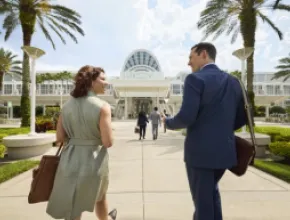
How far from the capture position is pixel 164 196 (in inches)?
167

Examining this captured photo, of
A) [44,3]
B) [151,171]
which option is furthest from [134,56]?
[151,171]

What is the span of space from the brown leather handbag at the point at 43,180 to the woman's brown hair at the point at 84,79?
65 cm

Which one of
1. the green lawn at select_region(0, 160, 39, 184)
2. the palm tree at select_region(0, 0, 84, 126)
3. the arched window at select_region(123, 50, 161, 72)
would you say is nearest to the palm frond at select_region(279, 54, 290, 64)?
the palm tree at select_region(0, 0, 84, 126)

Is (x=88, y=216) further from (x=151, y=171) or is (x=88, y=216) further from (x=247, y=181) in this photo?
(x=247, y=181)

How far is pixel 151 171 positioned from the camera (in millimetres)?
6070

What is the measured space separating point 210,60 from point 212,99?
0.39 meters

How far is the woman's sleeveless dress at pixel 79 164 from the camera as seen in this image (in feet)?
7.41

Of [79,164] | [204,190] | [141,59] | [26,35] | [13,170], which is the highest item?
[141,59]

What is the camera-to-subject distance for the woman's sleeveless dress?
2260 millimetres

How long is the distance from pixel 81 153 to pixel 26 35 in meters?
16.2

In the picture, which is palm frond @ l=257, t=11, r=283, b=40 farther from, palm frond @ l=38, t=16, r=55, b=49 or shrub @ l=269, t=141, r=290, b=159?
palm frond @ l=38, t=16, r=55, b=49

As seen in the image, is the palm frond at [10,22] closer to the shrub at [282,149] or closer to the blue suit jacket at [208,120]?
the shrub at [282,149]

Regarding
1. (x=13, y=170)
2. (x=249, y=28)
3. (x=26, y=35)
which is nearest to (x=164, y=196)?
(x=13, y=170)

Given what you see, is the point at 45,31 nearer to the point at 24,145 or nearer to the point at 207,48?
the point at 24,145
